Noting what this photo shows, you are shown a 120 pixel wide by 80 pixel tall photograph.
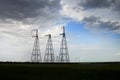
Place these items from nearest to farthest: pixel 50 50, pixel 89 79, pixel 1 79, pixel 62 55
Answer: pixel 1 79
pixel 89 79
pixel 62 55
pixel 50 50

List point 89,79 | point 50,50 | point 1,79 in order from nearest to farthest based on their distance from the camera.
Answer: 1. point 1,79
2. point 89,79
3. point 50,50

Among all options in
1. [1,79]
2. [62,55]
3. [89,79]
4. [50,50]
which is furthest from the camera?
[50,50]

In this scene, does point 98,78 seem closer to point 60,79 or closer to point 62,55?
point 60,79

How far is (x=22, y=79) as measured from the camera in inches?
1483

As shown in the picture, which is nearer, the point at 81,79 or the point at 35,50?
the point at 81,79

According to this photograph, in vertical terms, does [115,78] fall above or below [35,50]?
below

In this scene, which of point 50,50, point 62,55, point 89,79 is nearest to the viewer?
point 89,79

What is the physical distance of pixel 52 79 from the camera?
3766 cm

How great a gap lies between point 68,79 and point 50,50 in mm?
83699

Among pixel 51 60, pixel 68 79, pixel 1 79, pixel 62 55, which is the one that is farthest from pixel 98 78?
pixel 51 60

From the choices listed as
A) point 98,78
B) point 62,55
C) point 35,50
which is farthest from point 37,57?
point 98,78

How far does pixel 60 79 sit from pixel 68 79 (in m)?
1.27

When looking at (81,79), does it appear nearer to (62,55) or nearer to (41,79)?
(41,79)

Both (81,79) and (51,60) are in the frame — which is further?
(51,60)
